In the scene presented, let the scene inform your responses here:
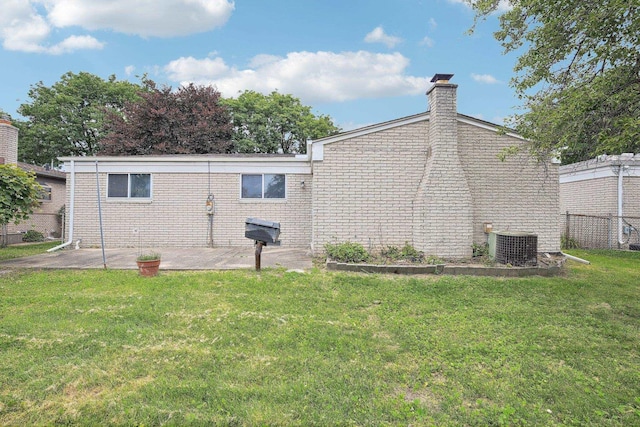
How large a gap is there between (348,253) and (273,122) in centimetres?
2106

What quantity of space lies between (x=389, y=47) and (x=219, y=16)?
6766mm

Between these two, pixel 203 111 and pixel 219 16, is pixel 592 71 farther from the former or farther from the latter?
pixel 203 111

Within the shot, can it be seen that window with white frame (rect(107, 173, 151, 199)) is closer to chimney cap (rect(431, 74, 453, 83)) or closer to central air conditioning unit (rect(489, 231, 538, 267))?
chimney cap (rect(431, 74, 453, 83))

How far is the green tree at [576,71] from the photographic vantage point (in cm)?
437

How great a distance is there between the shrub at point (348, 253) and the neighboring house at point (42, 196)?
11404 mm

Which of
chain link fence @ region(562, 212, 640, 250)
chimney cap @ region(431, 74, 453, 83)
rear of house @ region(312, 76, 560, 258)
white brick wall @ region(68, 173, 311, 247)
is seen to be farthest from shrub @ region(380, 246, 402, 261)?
chain link fence @ region(562, 212, 640, 250)

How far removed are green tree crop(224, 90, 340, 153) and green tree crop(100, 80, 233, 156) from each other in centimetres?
445

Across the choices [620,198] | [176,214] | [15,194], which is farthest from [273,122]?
[620,198]

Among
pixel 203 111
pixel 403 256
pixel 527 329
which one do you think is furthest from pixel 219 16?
pixel 527 329

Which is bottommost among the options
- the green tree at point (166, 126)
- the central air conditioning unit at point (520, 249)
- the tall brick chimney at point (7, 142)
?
the central air conditioning unit at point (520, 249)

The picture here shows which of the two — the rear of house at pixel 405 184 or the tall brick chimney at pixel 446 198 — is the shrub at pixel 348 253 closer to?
the rear of house at pixel 405 184

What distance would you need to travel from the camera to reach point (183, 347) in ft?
11.1

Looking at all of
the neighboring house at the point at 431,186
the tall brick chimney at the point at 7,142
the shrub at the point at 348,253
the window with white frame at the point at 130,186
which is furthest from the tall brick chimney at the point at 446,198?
the tall brick chimney at the point at 7,142

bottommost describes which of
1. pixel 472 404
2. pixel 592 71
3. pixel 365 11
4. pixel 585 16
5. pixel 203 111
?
pixel 472 404
